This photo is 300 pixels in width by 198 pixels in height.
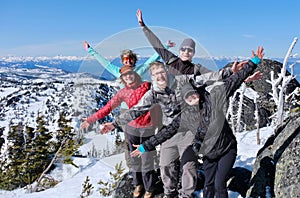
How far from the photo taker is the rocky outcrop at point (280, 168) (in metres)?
4.96

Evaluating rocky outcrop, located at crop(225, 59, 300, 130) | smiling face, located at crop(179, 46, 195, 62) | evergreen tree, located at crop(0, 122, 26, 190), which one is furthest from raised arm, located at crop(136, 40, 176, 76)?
evergreen tree, located at crop(0, 122, 26, 190)

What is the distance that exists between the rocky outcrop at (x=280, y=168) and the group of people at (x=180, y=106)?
1.05 m

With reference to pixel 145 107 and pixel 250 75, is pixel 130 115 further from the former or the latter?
pixel 250 75

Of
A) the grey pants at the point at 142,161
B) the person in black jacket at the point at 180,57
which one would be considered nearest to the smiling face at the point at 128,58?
the person in black jacket at the point at 180,57

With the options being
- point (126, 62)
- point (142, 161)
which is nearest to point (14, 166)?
point (142, 161)

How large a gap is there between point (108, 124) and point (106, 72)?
753 mm

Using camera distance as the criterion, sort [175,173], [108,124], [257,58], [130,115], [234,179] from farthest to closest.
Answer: [234,179]
[175,173]
[257,58]
[108,124]
[130,115]

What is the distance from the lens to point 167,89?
13.7ft

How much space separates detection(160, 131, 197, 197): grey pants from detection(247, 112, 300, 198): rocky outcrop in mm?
1501

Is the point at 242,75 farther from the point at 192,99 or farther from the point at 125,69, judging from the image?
the point at 125,69

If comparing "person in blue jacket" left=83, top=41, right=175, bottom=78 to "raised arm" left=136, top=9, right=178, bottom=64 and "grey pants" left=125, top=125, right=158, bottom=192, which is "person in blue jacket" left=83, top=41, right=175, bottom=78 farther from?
"grey pants" left=125, top=125, right=158, bottom=192

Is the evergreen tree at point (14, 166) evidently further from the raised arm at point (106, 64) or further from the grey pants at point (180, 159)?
the raised arm at point (106, 64)

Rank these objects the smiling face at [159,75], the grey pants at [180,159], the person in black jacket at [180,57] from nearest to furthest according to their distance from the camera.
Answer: the smiling face at [159,75]
the person in black jacket at [180,57]
the grey pants at [180,159]

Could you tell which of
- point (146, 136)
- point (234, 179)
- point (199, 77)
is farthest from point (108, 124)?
point (234, 179)
